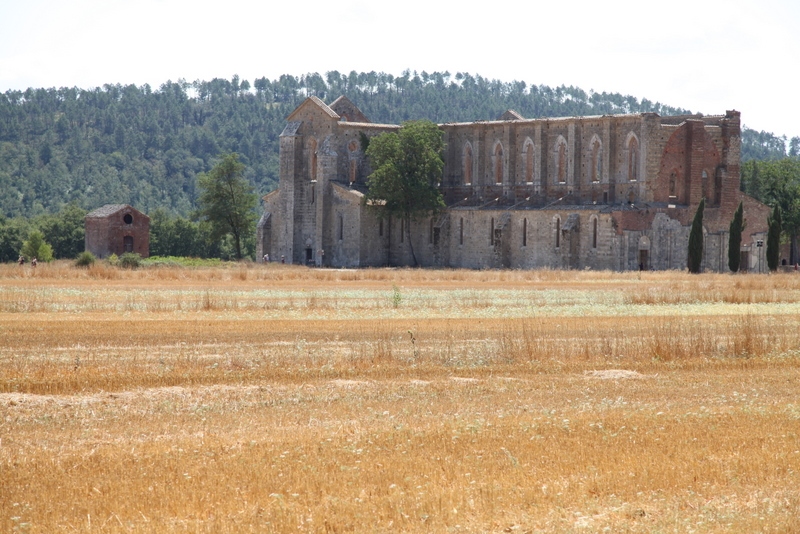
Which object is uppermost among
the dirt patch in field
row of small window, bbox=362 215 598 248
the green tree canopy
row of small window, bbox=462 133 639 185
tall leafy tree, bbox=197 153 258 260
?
row of small window, bbox=462 133 639 185

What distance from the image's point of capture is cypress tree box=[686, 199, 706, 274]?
6681 centimetres

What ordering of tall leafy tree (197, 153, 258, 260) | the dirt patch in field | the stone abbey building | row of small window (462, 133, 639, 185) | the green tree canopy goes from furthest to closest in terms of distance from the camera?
tall leafy tree (197, 153, 258, 260)
the green tree canopy
row of small window (462, 133, 639, 185)
the stone abbey building
the dirt patch in field

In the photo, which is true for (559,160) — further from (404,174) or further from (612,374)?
(612,374)

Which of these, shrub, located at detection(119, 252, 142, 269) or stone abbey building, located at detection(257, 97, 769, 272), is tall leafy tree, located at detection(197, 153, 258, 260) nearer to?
stone abbey building, located at detection(257, 97, 769, 272)

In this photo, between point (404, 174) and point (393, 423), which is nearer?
point (393, 423)

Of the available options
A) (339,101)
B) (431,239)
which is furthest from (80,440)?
(339,101)

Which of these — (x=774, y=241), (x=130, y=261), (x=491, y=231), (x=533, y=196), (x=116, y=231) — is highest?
(x=533, y=196)

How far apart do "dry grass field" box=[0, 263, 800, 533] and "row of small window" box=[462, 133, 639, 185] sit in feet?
134

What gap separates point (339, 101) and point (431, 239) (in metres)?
14.6

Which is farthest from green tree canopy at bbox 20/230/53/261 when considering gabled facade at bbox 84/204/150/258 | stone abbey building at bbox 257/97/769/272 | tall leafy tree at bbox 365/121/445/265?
tall leafy tree at bbox 365/121/445/265

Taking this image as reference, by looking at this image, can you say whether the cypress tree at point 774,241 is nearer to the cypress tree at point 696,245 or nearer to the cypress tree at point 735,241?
the cypress tree at point 735,241

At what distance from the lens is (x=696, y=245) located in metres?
67.0

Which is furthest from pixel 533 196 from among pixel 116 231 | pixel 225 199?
pixel 116 231

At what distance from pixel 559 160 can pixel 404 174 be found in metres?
10.9
